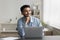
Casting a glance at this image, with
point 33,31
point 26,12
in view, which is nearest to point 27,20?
point 26,12

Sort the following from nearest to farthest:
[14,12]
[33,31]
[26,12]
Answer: [33,31], [26,12], [14,12]

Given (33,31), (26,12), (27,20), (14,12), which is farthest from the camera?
(14,12)

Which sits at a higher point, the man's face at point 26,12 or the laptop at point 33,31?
the man's face at point 26,12

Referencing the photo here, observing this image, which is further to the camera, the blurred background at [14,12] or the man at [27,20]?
the blurred background at [14,12]

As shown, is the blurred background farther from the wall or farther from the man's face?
the man's face

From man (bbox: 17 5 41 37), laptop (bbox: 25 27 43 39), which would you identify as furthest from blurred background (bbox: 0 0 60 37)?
laptop (bbox: 25 27 43 39)

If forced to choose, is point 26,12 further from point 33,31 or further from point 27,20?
point 33,31

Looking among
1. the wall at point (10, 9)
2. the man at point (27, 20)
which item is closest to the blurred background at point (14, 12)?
the wall at point (10, 9)

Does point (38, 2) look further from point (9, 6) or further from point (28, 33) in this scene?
point (28, 33)

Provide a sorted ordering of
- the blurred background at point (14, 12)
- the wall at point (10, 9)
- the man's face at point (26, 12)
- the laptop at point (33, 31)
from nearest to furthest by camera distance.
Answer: the laptop at point (33, 31) → the man's face at point (26, 12) → the blurred background at point (14, 12) → the wall at point (10, 9)

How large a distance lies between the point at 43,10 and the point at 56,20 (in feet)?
2.30

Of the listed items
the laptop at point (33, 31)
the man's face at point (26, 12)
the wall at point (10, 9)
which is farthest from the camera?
the wall at point (10, 9)

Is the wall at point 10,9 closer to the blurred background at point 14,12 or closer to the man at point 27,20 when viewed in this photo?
the blurred background at point 14,12

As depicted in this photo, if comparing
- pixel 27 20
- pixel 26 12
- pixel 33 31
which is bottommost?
pixel 33 31
